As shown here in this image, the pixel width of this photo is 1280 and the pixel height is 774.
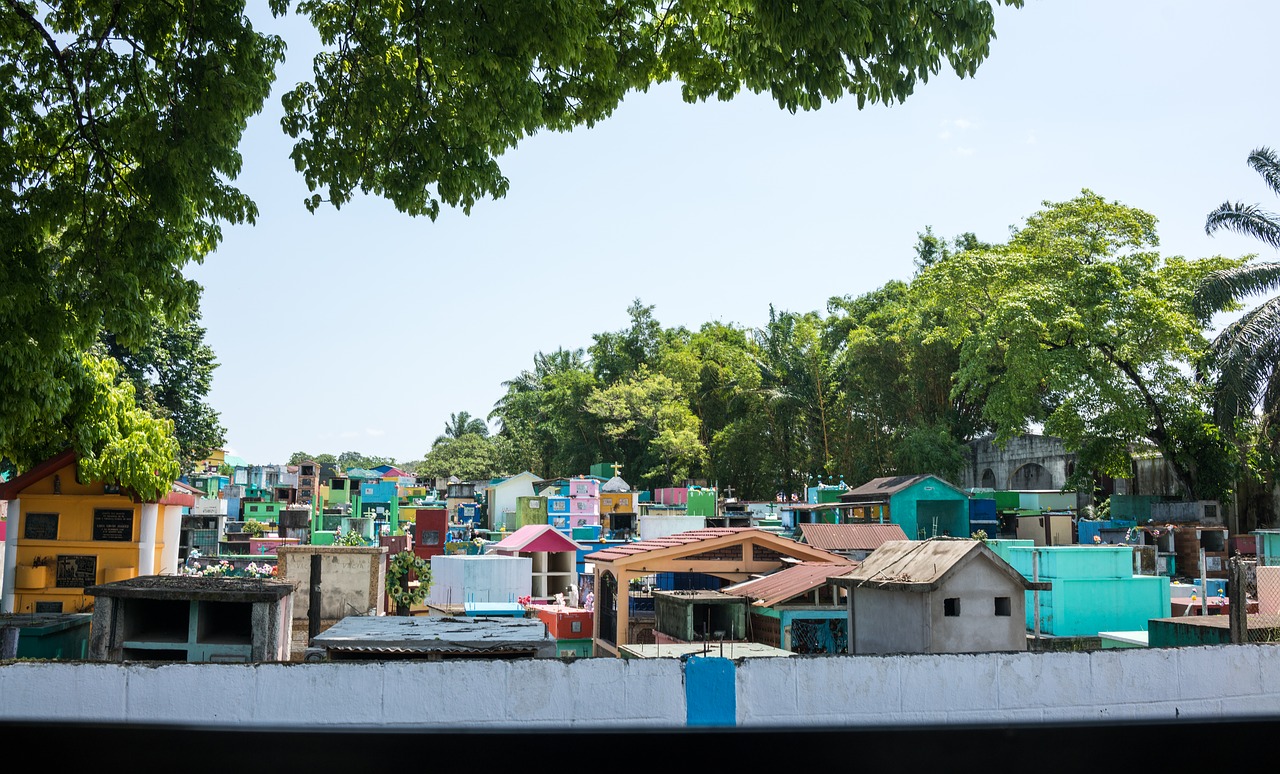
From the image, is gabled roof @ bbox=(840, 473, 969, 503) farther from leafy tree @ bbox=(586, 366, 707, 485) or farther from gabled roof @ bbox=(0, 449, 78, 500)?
gabled roof @ bbox=(0, 449, 78, 500)

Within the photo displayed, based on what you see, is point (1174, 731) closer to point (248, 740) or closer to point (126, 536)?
point (248, 740)

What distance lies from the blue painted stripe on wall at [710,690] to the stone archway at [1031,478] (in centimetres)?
4271

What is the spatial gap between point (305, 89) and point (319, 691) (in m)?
5.99

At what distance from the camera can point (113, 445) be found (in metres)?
13.1

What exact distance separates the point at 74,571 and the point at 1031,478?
42061 mm

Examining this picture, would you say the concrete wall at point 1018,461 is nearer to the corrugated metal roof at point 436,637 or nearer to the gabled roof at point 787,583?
the gabled roof at point 787,583

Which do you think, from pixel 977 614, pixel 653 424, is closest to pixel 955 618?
pixel 977 614

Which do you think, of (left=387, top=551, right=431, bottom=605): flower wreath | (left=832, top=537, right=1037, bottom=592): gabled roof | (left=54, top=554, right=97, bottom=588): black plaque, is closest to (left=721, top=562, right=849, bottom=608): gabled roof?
(left=832, top=537, right=1037, bottom=592): gabled roof

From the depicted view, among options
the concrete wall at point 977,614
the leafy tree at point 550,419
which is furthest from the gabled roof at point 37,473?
the leafy tree at point 550,419

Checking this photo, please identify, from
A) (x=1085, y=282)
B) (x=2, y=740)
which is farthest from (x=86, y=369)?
(x=1085, y=282)

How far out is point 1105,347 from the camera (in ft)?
113

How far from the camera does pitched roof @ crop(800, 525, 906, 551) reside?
27031 millimetres

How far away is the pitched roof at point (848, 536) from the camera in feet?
88.7

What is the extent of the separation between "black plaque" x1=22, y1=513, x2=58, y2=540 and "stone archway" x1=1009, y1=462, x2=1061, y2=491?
41.1 meters
